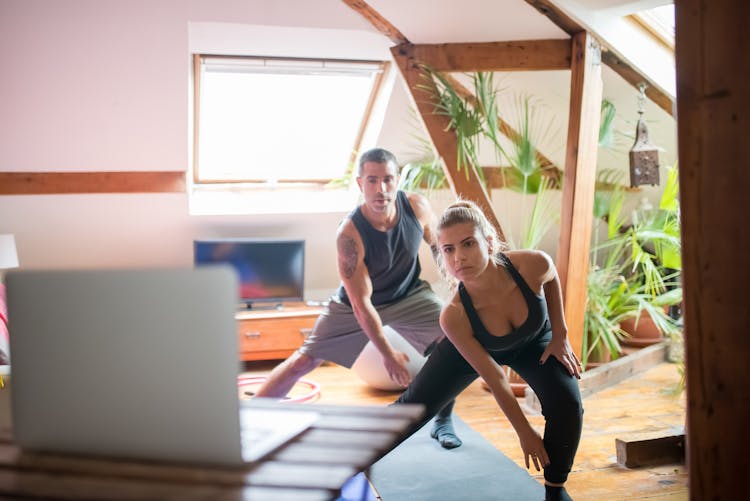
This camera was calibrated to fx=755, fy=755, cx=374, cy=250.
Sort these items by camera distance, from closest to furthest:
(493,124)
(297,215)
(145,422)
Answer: (145,422) → (493,124) → (297,215)

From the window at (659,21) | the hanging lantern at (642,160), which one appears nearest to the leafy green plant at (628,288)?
the hanging lantern at (642,160)

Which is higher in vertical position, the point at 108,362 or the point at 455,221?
the point at 455,221

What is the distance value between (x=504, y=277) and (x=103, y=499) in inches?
67.8

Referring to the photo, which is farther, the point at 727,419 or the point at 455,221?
the point at 455,221

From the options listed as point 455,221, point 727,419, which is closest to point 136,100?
point 455,221

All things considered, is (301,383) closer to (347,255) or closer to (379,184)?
(347,255)

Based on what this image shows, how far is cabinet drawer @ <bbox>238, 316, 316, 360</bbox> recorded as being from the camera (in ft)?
16.0

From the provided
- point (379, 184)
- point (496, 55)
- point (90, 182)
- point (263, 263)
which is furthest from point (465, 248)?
point (90, 182)

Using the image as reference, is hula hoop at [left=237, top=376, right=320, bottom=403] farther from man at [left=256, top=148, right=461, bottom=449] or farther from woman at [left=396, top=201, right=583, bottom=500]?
woman at [left=396, top=201, right=583, bottom=500]

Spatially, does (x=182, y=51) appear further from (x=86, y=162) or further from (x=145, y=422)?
(x=145, y=422)

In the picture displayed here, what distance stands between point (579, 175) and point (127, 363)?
2.88 m

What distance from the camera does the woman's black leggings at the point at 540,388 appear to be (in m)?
2.37

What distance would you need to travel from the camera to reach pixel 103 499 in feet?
3.57

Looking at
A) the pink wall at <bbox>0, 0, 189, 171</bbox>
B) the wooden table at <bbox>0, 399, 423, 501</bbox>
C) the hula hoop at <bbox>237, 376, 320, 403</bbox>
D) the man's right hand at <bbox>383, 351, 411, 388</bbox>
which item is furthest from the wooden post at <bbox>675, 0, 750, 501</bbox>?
the pink wall at <bbox>0, 0, 189, 171</bbox>
